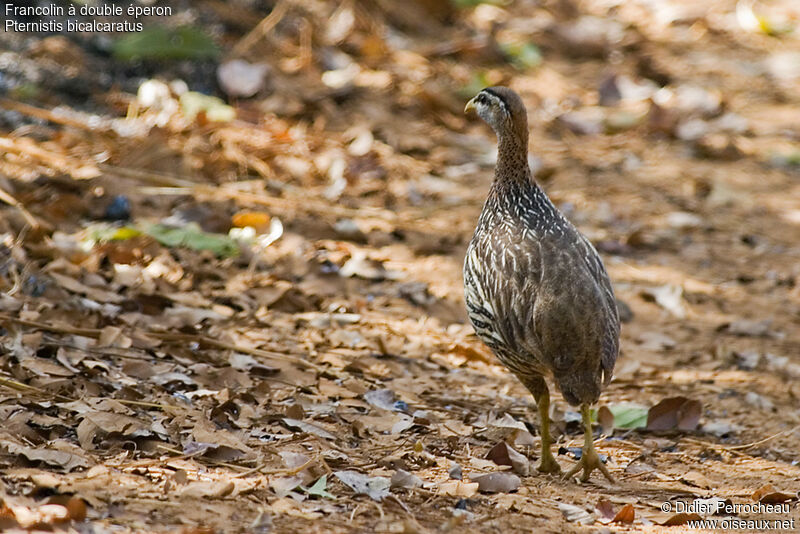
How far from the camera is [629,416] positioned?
233 inches

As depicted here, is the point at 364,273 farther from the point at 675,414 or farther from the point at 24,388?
the point at 24,388

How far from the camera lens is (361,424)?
212 inches

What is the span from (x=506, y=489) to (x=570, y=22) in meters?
9.17

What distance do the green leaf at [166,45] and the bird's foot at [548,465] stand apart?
5.62 m

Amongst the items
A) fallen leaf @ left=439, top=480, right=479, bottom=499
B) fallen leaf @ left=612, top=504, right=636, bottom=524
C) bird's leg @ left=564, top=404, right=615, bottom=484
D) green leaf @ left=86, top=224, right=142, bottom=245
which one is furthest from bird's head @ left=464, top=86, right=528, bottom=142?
green leaf @ left=86, top=224, right=142, bottom=245

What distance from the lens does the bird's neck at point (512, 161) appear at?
5.83m

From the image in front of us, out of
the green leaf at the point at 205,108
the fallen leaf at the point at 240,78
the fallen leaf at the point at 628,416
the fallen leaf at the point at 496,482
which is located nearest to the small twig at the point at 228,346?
the fallen leaf at the point at 496,482

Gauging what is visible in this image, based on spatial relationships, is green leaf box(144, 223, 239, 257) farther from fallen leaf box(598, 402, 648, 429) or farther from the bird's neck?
fallen leaf box(598, 402, 648, 429)

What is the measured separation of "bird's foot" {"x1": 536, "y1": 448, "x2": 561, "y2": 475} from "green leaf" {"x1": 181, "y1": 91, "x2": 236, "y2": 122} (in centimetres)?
467

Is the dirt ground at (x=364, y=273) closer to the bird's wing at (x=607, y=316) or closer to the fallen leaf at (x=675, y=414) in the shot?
the fallen leaf at (x=675, y=414)

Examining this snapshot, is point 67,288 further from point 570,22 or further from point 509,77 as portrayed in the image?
point 570,22

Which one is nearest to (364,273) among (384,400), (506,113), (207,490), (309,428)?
(384,400)

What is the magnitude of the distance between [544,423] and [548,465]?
0.20m

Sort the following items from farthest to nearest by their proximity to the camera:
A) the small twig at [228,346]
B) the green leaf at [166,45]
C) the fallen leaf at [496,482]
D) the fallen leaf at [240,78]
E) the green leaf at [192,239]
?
the fallen leaf at [240,78]
the green leaf at [166,45]
the green leaf at [192,239]
the small twig at [228,346]
the fallen leaf at [496,482]
